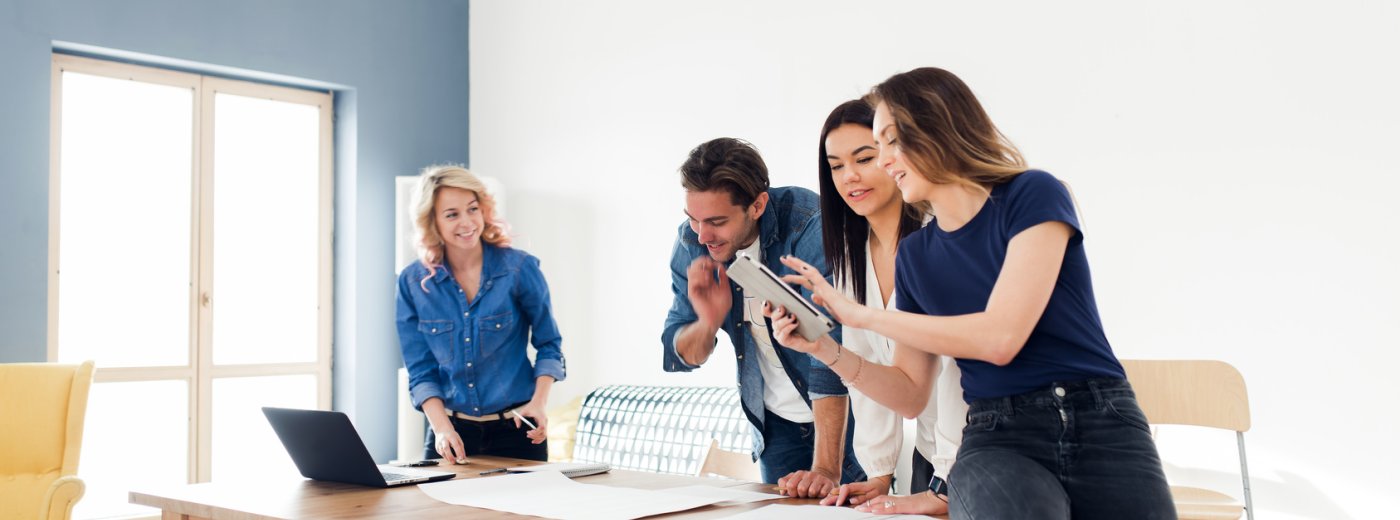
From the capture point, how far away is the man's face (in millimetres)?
2307

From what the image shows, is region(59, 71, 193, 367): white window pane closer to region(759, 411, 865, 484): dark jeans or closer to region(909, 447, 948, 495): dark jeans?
region(759, 411, 865, 484): dark jeans

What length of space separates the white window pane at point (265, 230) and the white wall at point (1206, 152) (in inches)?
79.5

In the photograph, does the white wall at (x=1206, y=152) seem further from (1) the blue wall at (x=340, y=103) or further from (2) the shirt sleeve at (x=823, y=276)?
(2) the shirt sleeve at (x=823, y=276)

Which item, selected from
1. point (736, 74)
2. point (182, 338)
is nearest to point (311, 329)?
point (182, 338)

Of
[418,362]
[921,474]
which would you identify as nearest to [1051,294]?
[921,474]

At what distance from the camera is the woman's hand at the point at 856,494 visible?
1.81m

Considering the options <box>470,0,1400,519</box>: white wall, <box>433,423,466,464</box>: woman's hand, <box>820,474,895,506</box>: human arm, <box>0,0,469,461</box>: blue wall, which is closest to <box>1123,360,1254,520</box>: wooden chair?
<box>470,0,1400,519</box>: white wall

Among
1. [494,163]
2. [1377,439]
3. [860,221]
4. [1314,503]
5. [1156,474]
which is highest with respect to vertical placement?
[494,163]

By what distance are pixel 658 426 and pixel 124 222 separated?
2.61 meters

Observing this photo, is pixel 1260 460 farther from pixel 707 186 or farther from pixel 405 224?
pixel 405 224

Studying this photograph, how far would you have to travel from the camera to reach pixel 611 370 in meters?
5.36

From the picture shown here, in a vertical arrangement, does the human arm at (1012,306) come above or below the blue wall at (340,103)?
below

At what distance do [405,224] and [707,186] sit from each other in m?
3.53

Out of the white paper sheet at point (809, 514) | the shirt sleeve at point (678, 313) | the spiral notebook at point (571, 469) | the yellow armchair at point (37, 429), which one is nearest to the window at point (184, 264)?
the yellow armchair at point (37, 429)
